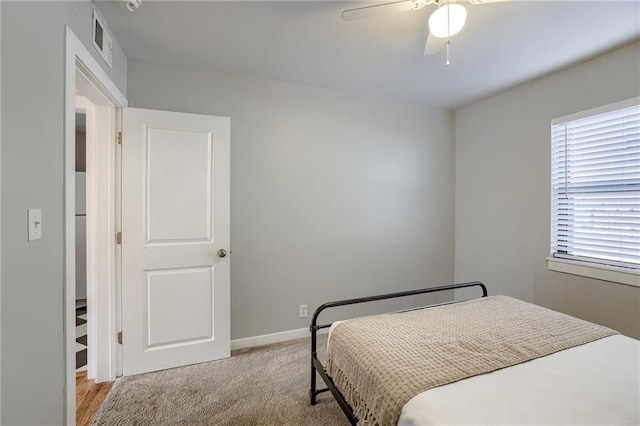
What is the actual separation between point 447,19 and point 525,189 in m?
2.05

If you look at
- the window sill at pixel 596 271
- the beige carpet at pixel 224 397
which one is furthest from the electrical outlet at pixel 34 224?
the window sill at pixel 596 271

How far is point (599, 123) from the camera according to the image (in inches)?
90.5

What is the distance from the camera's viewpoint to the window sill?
6.86ft

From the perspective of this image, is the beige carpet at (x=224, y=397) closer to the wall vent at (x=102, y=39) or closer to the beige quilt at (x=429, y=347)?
the beige quilt at (x=429, y=347)

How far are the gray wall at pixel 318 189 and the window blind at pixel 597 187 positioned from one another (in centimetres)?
116

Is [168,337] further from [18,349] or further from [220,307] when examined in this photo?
[18,349]

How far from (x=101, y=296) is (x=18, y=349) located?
4.05 feet

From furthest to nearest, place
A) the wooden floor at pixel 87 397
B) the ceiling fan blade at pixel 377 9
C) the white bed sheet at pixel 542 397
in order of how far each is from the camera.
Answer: the wooden floor at pixel 87 397, the ceiling fan blade at pixel 377 9, the white bed sheet at pixel 542 397

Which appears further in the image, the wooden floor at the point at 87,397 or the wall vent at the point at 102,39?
the wooden floor at the point at 87,397

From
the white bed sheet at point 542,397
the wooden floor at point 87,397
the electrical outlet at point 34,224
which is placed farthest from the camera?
the wooden floor at point 87,397

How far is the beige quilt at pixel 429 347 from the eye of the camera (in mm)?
1165

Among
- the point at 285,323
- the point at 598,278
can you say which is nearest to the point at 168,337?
the point at 285,323

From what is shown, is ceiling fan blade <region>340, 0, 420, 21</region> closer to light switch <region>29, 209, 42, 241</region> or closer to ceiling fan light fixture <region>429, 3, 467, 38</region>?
ceiling fan light fixture <region>429, 3, 467, 38</region>

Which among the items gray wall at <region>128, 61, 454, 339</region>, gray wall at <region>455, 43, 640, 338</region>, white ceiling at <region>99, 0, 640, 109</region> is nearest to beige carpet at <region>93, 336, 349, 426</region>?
Answer: gray wall at <region>128, 61, 454, 339</region>
